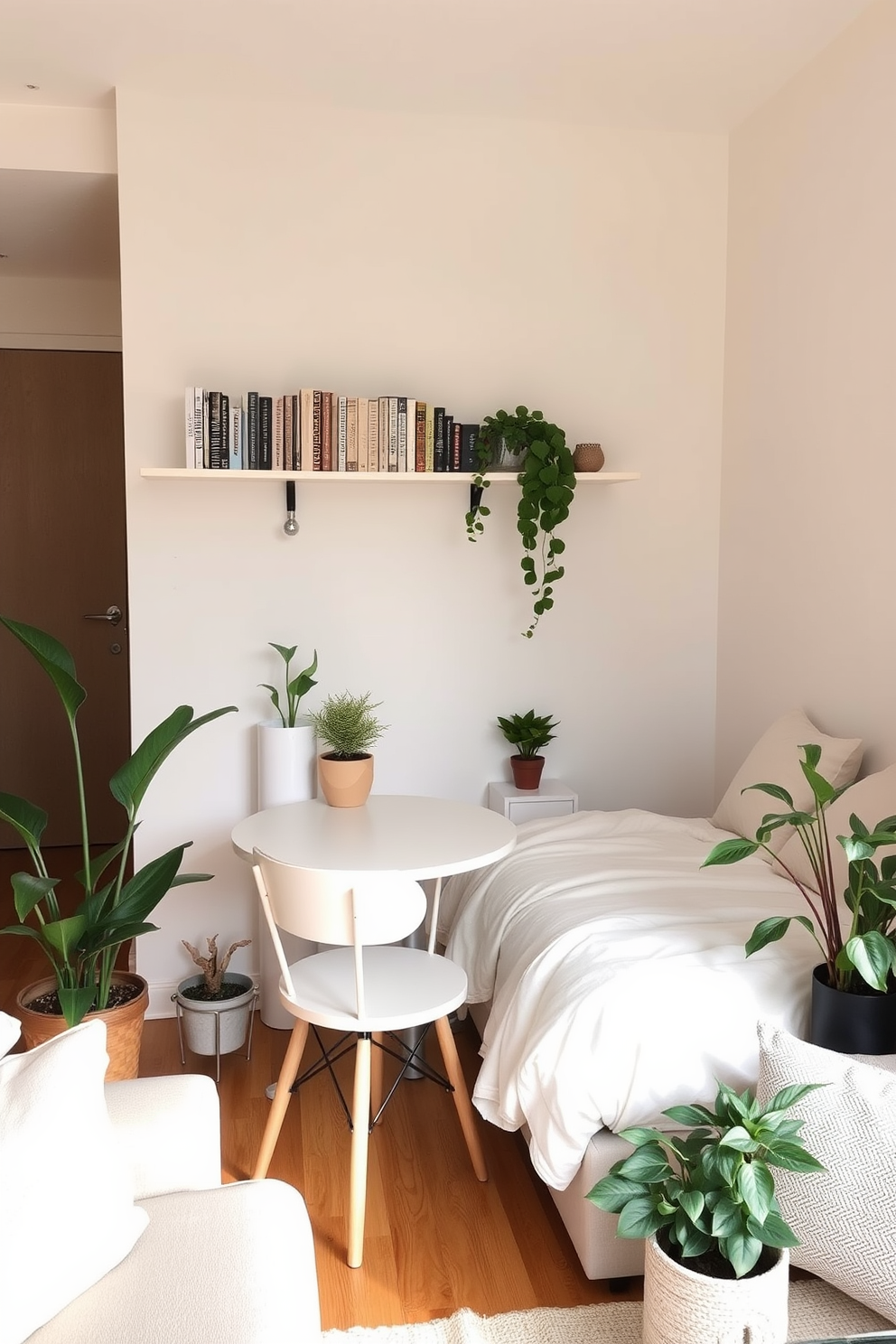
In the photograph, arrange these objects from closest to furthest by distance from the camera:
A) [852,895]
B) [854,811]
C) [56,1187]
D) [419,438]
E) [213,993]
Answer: [56,1187]
[852,895]
[854,811]
[213,993]
[419,438]

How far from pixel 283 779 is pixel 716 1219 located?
182 centimetres

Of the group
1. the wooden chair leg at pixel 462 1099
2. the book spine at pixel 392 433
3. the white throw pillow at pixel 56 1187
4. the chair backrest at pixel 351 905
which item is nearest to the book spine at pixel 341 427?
the book spine at pixel 392 433

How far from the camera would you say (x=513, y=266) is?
332 cm

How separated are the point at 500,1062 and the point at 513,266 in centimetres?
229

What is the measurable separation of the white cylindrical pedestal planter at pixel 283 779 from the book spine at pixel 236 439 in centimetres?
74

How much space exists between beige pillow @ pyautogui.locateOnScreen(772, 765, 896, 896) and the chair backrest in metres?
0.82

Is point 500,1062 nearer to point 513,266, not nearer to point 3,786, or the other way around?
point 513,266

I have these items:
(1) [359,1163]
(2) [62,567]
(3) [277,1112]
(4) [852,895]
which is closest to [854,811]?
(4) [852,895]

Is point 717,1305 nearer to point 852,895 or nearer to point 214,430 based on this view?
point 852,895

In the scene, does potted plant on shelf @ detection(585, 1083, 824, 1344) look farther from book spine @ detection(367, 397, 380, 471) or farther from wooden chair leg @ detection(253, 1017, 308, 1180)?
book spine @ detection(367, 397, 380, 471)

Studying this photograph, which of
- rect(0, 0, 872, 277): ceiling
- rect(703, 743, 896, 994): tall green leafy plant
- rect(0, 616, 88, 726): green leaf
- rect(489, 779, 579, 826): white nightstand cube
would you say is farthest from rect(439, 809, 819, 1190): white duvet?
rect(0, 0, 872, 277): ceiling

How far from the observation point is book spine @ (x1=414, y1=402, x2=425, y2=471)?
3139 mm

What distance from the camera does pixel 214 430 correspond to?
9.91 feet

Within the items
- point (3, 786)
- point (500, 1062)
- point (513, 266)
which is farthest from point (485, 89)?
point (3, 786)
